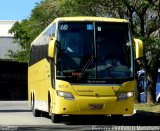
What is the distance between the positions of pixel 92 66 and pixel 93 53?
44cm

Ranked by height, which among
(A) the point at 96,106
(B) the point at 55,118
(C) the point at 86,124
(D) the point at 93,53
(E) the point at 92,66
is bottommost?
(C) the point at 86,124

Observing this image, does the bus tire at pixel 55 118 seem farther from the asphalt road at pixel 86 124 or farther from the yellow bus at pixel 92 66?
the yellow bus at pixel 92 66

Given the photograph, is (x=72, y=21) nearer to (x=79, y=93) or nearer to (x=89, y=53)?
(x=89, y=53)

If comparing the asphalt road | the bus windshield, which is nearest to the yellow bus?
the bus windshield

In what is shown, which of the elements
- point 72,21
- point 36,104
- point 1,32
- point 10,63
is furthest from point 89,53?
point 1,32

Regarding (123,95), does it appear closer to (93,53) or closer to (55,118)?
(93,53)

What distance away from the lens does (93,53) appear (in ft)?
59.6

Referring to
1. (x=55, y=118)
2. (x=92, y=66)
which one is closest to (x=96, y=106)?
(x=92, y=66)

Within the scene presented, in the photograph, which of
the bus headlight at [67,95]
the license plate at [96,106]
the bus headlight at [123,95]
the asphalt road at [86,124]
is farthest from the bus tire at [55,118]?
the bus headlight at [123,95]

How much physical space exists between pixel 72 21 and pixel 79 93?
2.40 meters

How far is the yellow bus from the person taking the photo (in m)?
17.8

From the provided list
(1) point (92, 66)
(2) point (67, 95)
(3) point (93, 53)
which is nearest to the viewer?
(2) point (67, 95)

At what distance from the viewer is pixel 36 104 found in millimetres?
24000

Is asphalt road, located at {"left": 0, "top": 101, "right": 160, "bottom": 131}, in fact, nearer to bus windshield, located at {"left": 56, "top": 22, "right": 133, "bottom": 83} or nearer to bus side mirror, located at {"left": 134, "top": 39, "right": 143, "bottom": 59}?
bus windshield, located at {"left": 56, "top": 22, "right": 133, "bottom": 83}
